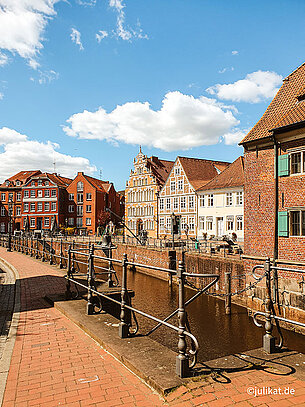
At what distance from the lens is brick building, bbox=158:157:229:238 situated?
1555 inches

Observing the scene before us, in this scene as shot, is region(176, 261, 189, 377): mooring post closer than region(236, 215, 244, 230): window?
Yes

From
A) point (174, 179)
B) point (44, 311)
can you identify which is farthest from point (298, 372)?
point (174, 179)

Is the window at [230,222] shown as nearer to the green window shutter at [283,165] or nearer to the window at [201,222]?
the window at [201,222]

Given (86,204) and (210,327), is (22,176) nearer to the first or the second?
(86,204)

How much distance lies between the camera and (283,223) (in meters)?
14.3

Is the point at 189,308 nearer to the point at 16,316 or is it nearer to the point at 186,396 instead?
the point at 16,316

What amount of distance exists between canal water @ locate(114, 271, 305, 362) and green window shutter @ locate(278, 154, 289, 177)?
21.7 ft

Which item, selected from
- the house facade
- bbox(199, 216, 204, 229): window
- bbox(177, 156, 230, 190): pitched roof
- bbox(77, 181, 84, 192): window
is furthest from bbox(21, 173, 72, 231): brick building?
the house facade

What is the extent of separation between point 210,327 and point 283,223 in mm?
5514

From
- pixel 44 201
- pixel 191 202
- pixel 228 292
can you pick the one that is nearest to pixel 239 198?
pixel 191 202

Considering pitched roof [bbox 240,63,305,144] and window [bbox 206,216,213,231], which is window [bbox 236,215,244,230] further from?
pitched roof [bbox 240,63,305,144]

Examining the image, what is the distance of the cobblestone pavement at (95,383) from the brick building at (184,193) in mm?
33873

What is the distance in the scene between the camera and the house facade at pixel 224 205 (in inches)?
1314

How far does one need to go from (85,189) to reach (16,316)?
52530 millimetres
